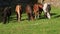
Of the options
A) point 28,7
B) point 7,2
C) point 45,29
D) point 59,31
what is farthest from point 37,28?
point 7,2

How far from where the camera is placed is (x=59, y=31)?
17.6 m

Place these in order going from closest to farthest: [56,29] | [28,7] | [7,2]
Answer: [56,29], [28,7], [7,2]

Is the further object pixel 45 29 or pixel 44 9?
pixel 44 9

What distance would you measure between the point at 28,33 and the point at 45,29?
1.64m

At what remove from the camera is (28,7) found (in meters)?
22.9

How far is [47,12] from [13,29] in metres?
5.73

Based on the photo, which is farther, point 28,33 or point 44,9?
point 44,9

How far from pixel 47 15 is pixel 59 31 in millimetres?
6305

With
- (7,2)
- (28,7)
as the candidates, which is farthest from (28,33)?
(7,2)

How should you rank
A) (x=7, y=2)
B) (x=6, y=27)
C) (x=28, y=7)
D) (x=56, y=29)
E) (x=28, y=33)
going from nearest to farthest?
(x=28, y=33) → (x=56, y=29) → (x=6, y=27) → (x=28, y=7) → (x=7, y=2)

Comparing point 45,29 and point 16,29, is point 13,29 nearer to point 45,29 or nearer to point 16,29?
point 16,29

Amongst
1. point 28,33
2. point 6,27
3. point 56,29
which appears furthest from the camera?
point 6,27

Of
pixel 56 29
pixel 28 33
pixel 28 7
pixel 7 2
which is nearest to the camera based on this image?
pixel 28 33

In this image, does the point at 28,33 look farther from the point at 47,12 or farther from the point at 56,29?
the point at 47,12
